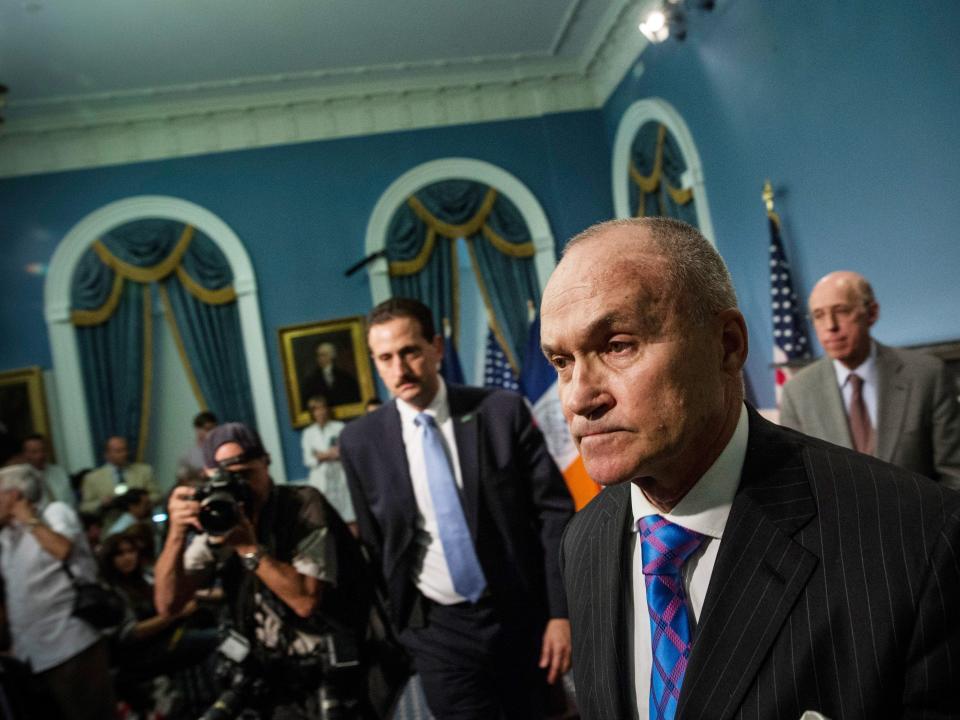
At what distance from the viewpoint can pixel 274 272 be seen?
924cm

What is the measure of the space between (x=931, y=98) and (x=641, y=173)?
14.5 ft

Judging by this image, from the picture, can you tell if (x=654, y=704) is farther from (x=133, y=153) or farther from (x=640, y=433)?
(x=133, y=153)

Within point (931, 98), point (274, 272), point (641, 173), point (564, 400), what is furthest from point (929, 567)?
point (274, 272)

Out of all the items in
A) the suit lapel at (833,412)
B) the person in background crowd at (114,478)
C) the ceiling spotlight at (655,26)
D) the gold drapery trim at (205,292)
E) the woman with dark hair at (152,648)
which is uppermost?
the ceiling spotlight at (655,26)

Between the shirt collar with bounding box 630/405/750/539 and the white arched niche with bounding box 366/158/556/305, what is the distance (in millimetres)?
8285

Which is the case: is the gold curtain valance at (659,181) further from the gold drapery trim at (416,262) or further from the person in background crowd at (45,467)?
the person in background crowd at (45,467)

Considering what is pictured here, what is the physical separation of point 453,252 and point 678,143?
313 cm

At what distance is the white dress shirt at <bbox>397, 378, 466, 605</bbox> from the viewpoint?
2.96 metres

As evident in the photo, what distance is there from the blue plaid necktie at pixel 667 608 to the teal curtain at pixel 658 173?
643 cm

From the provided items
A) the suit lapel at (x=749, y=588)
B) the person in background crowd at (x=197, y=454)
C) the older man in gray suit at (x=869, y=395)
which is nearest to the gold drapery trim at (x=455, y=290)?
the person in background crowd at (x=197, y=454)

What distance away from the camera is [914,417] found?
122 inches

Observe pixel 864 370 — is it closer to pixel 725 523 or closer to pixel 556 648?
pixel 556 648

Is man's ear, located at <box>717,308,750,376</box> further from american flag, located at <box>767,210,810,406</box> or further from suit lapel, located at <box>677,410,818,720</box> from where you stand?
american flag, located at <box>767,210,810,406</box>

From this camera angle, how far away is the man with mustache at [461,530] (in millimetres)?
2912
